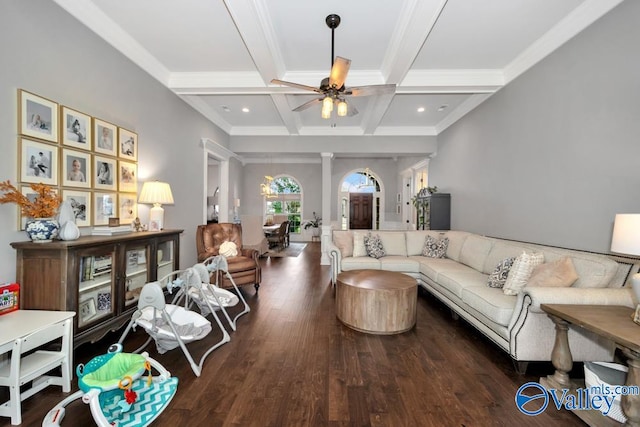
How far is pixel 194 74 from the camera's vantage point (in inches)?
154

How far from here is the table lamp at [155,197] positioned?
10.9 ft

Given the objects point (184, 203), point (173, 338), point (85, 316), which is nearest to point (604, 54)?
point (173, 338)

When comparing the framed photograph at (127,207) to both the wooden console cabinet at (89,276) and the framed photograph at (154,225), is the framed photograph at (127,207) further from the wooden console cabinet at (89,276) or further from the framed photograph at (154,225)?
the wooden console cabinet at (89,276)

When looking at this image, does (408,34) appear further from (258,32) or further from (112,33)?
(112,33)

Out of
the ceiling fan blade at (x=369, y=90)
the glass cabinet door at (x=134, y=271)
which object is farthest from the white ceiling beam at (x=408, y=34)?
the glass cabinet door at (x=134, y=271)

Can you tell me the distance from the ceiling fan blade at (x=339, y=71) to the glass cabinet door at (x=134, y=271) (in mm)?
2575

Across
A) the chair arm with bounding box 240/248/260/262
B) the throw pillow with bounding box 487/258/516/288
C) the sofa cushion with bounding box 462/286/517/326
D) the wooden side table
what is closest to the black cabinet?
the throw pillow with bounding box 487/258/516/288

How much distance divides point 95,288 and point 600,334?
3592mm

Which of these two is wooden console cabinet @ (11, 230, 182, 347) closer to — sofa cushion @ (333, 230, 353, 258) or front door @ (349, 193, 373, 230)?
sofa cushion @ (333, 230, 353, 258)

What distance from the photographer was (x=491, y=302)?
247 centimetres

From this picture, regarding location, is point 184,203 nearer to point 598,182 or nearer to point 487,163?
point 487,163

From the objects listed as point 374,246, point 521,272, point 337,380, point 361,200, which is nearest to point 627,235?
point 521,272

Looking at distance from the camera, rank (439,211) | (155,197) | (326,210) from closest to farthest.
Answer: (155,197) < (439,211) < (326,210)

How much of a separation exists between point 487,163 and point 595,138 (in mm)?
1749
